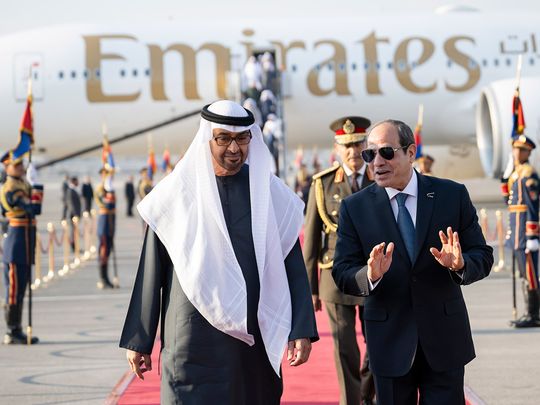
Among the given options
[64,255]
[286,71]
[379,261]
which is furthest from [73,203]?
[379,261]

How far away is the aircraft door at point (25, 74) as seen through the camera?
25.2m

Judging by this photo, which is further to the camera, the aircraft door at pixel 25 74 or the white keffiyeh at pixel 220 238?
the aircraft door at pixel 25 74

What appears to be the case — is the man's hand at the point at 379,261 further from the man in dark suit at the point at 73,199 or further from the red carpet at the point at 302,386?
the man in dark suit at the point at 73,199

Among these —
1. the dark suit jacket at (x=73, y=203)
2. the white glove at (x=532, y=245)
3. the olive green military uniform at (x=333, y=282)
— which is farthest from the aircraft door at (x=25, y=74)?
the olive green military uniform at (x=333, y=282)

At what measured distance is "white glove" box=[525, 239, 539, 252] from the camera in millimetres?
10391

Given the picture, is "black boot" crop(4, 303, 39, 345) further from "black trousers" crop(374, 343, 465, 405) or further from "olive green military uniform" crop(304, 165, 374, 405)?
"black trousers" crop(374, 343, 465, 405)

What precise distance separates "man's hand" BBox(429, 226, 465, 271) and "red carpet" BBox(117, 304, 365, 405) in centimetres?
293

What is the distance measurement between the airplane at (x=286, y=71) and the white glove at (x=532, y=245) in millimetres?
14052

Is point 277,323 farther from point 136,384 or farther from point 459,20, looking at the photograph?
point 459,20

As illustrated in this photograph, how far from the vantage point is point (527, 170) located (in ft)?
34.1

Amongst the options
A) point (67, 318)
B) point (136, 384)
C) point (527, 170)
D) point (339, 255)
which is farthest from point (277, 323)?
point (67, 318)

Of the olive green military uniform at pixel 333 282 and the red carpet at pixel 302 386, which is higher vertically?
the olive green military uniform at pixel 333 282

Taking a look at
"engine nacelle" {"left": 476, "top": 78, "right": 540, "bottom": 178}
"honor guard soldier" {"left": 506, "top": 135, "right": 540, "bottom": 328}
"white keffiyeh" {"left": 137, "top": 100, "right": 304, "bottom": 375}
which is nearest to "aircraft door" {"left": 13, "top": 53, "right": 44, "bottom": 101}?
"engine nacelle" {"left": 476, "top": 78, "right": 540, "bottom": 178}

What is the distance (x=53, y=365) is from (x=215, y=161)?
4636 mm
